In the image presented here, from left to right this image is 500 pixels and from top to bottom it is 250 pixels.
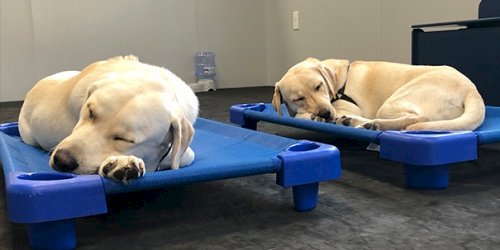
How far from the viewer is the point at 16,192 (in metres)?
1.21

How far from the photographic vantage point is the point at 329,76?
265cm

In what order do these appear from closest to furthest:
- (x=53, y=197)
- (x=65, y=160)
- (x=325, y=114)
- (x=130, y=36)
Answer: (x=53, y=197), (x=65, y=160), (x=325, y=114), (x=130, y=36)

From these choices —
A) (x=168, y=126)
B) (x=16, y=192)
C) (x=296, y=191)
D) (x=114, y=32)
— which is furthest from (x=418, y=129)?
(x=114, y=32)

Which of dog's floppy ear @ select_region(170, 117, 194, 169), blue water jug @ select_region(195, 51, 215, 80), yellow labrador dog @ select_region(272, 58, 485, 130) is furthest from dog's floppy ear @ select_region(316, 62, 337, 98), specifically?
blue water jug @ select_region(195, 51, 215, 80)

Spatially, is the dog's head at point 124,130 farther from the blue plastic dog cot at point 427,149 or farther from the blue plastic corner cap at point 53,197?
the blue plastic dog cot at point 427,149

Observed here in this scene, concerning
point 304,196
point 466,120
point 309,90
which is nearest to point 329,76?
point 309,90

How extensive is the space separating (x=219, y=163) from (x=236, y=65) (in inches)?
213

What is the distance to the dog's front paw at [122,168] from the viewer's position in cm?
129

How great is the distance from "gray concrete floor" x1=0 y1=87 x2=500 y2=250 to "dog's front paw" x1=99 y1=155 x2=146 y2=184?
0.64ft

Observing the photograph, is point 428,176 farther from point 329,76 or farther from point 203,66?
point 203,66

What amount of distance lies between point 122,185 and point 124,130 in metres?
0.14

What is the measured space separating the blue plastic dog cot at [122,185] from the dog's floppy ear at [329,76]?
2.43 feet

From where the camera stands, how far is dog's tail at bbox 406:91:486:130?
1.92 meters

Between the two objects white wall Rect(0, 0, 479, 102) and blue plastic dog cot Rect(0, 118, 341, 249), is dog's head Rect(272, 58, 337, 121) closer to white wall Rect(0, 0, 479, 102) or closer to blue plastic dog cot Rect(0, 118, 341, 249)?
blue plastic dog cot Rect(0, 118, 341, 249)
